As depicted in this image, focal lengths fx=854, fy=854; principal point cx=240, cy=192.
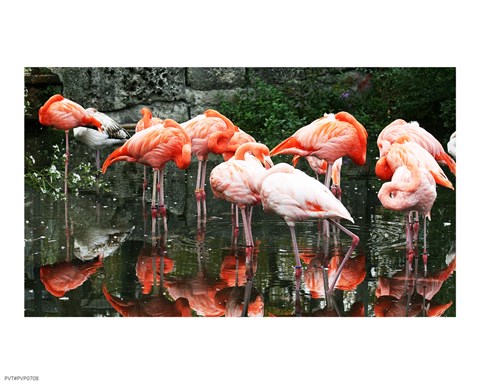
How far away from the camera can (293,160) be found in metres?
7.54

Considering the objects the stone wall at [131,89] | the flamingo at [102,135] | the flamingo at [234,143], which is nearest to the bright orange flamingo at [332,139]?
the flamingo at [234,143]

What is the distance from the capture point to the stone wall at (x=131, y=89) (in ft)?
38.9

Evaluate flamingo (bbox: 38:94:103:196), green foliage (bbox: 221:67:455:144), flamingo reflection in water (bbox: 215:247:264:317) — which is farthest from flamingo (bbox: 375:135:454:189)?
green foliage (bbox: 221:67:455:144)

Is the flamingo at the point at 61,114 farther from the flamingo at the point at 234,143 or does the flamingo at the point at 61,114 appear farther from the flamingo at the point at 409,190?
the flamingo at the point at 409,190

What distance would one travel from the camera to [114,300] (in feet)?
17.1

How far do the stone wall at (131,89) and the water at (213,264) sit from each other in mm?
3913

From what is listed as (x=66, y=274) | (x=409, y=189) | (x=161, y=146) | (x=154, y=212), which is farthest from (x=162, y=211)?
(x=409, y=189)

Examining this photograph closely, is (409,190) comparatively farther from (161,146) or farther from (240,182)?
(161,146)

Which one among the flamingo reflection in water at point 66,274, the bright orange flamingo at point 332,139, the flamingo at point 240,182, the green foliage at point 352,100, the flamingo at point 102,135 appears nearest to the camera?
the flamingo reflection in water at point 66,274

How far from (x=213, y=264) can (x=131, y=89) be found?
645cm

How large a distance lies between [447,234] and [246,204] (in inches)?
67.7

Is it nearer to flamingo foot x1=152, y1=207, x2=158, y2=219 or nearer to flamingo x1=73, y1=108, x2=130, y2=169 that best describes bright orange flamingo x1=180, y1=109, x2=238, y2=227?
flamingo foot x1=152, y1=207, x2=158, y2=219

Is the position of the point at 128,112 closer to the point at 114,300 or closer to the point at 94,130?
the point at 94,130

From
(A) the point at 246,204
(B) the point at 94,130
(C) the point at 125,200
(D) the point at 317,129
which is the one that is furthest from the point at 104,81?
(A) the point at 246,204
